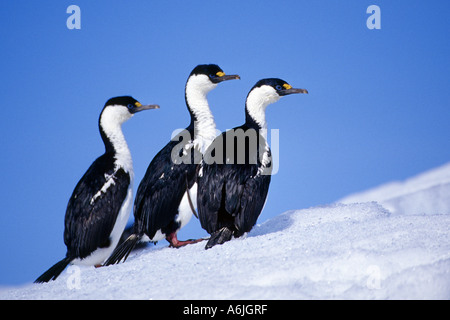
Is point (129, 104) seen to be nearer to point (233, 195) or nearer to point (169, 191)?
point (169, 191)

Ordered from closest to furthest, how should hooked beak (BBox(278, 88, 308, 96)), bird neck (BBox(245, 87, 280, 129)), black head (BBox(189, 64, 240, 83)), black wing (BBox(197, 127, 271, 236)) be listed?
black wing (BBox(197, 127, 271, 236)) → bird neck (BBox(245, 87, 280, 129)) → hooked beak (BBox(278, 88, 308, 96)) → black head (BBox(189, 64, 240, 83))

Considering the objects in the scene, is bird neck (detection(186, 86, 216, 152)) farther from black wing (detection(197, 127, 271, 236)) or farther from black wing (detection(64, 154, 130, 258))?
black wing (detection(64, 154, 130, 258))

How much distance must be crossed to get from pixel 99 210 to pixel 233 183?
1187 millimetres

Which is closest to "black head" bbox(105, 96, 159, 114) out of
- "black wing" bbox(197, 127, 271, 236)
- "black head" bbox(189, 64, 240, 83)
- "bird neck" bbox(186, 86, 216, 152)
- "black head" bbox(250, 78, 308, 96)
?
"bird neck" bbox(186, 86, 216, 152)

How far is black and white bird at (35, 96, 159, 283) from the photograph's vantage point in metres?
4.91

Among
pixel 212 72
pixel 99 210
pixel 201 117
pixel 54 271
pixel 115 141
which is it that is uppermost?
pixel 212 72

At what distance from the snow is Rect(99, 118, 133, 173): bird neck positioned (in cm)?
92

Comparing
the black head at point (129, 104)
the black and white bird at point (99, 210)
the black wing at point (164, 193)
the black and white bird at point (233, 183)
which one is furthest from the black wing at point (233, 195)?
the black head at point (129, 104)

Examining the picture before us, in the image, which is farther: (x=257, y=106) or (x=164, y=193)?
(x=257, y=106)

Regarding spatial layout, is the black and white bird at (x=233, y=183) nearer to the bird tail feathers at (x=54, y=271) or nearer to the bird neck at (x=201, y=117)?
the bird neck at (x=201, y=117)

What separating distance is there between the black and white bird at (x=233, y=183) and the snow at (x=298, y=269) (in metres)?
0.17

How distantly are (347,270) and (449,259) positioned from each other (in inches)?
23.8

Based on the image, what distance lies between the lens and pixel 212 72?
18.5 ft

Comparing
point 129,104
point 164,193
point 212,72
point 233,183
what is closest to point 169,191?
point 164,193
